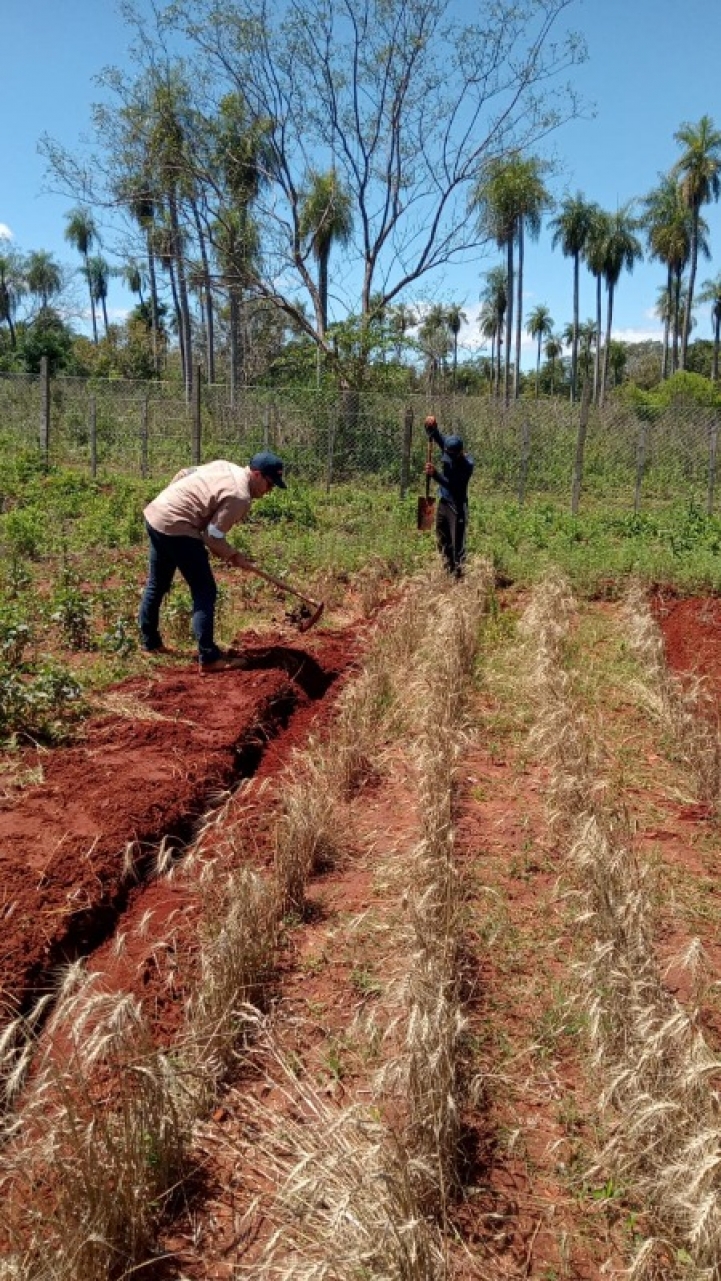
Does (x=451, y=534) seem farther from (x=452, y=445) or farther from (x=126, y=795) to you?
(x=126, y=795)

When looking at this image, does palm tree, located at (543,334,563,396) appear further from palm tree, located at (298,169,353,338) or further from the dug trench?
the dug trench

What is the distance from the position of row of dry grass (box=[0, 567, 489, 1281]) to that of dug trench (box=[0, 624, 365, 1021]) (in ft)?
1.18

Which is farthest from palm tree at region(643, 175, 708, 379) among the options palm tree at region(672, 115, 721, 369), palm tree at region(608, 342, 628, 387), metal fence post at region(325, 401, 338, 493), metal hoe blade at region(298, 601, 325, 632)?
metal hoe blade at region(298, 601, 325, 632)

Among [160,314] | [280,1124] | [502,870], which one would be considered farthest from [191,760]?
[160,314]

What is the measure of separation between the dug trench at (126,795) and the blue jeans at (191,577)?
275mm

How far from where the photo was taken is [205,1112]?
2549 millimetres

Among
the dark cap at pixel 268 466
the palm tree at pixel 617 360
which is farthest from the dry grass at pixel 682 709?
the palm tree at pixel 617 360

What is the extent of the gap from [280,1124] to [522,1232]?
2.19ft

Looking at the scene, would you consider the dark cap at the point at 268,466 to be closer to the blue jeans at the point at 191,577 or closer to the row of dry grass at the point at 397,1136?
the blue jeans at the point at 191,577

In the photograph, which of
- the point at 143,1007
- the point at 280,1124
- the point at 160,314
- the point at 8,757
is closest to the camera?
the point at 280,1124

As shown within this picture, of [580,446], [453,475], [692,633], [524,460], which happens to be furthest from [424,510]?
[524,460]

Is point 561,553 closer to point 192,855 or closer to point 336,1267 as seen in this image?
point 192,855

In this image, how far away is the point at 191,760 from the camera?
15.4 feet

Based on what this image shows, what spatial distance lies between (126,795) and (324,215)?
1897cm
